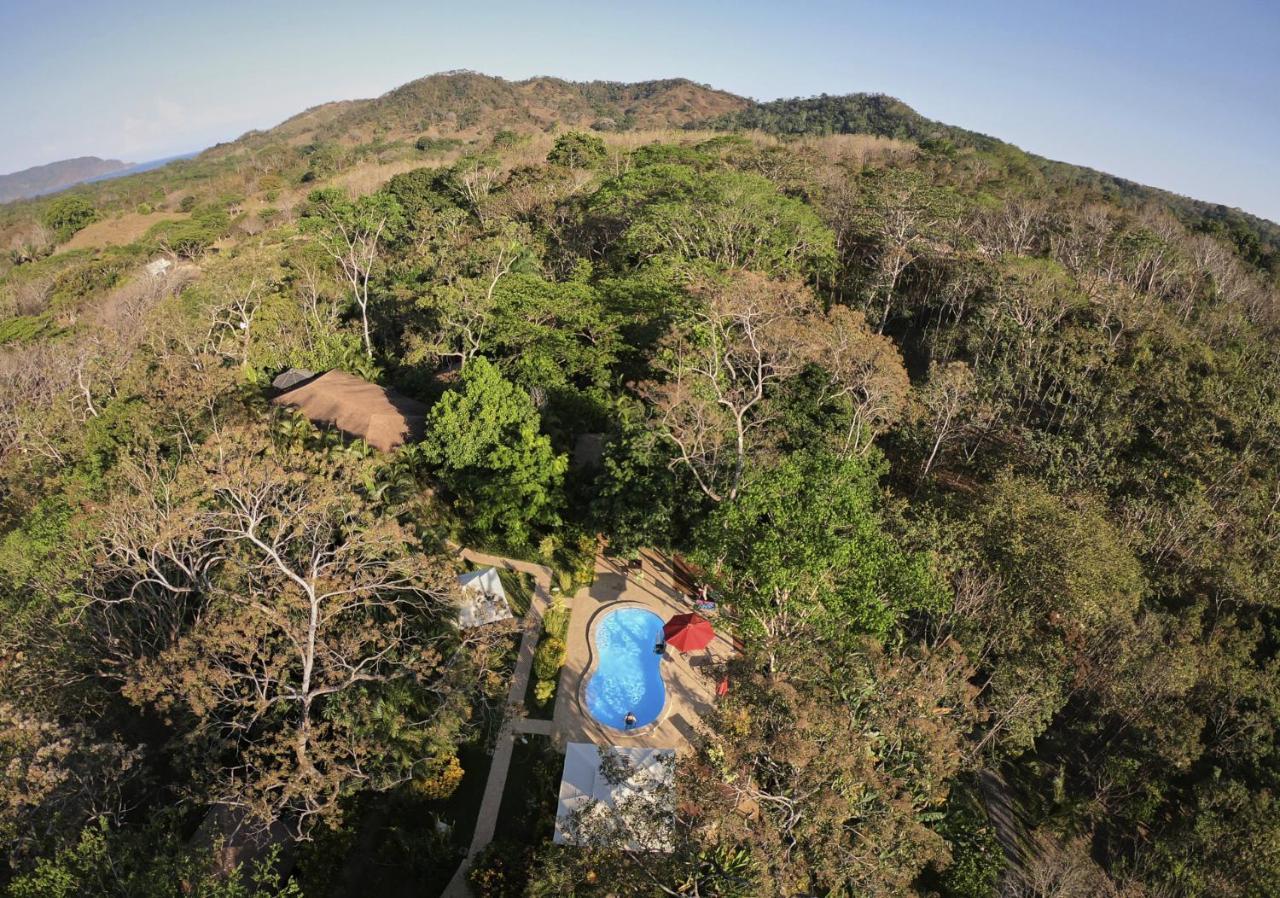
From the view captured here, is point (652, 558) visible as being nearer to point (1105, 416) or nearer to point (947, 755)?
point (947, 755)

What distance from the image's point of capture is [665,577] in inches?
975

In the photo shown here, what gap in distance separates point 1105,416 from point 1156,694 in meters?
15.4

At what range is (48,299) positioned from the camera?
6425 centimetres

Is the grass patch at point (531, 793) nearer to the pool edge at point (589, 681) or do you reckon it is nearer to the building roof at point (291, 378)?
the pool edge at point (589, 681)

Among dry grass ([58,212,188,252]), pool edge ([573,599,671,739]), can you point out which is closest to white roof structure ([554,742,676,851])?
pool edge ([573,599,671,739])

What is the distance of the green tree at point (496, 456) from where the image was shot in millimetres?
24203

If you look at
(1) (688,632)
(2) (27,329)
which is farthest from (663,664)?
(2) (27,329)

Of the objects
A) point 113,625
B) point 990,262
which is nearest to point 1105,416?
point 990,262

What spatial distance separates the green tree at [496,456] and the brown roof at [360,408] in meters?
3.53

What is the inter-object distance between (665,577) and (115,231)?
101741 mm

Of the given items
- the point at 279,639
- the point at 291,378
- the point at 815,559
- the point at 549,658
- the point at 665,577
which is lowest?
the point at 549,658

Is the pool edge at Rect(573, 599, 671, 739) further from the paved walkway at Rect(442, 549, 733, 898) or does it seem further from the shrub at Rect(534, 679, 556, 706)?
the shrub at Rect(534, 679, 556, 706)

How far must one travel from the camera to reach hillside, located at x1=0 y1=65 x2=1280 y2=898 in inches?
536

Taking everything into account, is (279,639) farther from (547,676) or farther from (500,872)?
(547,676)
